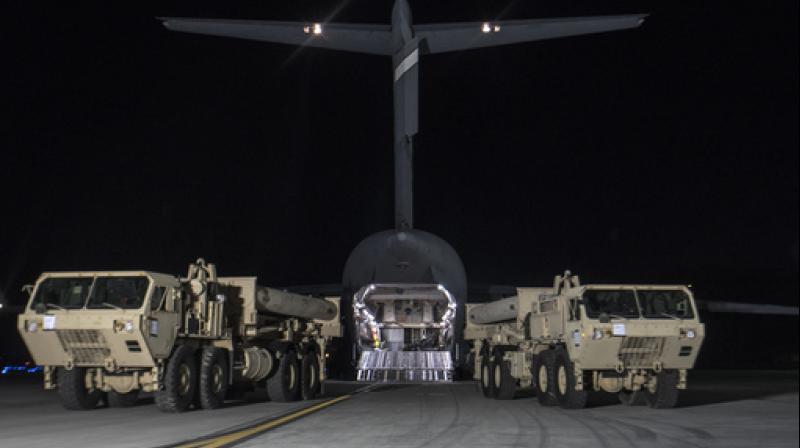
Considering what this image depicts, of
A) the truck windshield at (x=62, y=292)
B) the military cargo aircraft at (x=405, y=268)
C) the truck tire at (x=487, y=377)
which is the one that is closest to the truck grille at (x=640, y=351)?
the truck tire at (x=487, y=377)

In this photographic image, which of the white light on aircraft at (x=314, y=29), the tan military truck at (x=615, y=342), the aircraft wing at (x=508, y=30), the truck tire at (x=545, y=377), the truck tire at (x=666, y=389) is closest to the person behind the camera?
the tan military truck at (x=615, y=342)

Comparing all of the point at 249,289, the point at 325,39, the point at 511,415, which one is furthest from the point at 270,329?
the point at 325,39

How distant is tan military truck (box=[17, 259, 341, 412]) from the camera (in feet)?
46.9

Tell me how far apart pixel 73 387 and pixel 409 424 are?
6.58 meters

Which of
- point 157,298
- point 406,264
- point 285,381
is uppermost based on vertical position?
point 406,264

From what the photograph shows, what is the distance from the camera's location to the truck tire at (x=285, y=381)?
1841 centimetres

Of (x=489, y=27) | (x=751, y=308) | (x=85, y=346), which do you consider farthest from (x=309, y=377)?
(x=751, y=308)

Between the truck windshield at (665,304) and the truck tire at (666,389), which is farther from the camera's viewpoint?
the truck tire at (666,389)

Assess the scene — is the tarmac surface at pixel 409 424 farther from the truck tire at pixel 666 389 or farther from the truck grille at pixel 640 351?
the truck grille at pixel 640 351

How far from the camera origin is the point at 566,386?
16.0 meters

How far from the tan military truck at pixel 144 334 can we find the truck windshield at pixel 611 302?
6.78 metres

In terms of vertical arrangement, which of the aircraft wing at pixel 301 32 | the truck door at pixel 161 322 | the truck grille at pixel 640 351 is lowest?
the truck grille at pixel 640 351

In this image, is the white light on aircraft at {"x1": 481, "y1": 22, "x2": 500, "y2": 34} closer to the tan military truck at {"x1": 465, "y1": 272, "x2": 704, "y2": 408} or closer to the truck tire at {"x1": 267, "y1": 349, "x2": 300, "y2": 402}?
the tan military truck at {"x1": 465, "y1": 272, "x2": 704, "y2": 408}

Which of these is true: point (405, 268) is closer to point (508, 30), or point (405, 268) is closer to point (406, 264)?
point (406, 264)
